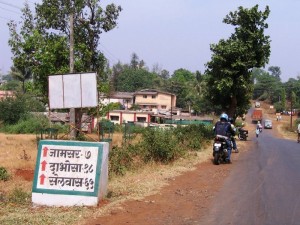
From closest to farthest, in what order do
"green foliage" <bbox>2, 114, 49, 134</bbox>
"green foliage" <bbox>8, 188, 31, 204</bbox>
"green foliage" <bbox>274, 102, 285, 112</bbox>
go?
"green foliage" <bbox>8, 188, 31, 204</bbox>
"green foliage" <bbox>2, 114, 49, 134</bbox>
"green foliage" <bbox>274, 102, 285, 112</bbox>

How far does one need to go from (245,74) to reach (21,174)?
50.6 ft

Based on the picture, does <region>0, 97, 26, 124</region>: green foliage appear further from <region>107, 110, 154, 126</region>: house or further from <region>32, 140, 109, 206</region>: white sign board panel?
<region>32, 140, 109, 206</region>: white sign board panel

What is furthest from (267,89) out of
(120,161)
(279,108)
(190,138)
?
(120,161)

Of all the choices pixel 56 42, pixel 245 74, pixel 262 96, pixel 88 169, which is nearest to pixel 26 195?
pixel 88 169

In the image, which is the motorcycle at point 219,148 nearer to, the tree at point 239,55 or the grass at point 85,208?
the grass at point 85,208

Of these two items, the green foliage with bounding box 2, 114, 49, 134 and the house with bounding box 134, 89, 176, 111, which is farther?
the house with bounding box 134, 89, 176, 111

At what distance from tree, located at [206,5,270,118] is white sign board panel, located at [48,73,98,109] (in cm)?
1619

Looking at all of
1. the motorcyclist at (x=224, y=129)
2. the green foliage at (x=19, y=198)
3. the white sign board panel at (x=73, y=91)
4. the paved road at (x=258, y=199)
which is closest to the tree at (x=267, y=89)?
the motorcyclist at (x=224, y=129)

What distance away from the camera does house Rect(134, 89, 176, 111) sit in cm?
8744

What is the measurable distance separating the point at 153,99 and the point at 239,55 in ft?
208

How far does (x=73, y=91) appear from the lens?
9656 millimetres

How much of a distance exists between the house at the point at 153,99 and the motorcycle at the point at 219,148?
7234 cm

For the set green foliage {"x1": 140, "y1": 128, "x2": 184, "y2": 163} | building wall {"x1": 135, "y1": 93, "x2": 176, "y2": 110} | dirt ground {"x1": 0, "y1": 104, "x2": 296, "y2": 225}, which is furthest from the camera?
A: building wall {"x1": 135, "y1": 93, "x2": 176, "y2": 110}

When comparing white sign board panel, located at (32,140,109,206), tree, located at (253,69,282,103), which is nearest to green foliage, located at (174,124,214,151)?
white sign board panel, located at (32,140,109,206)
